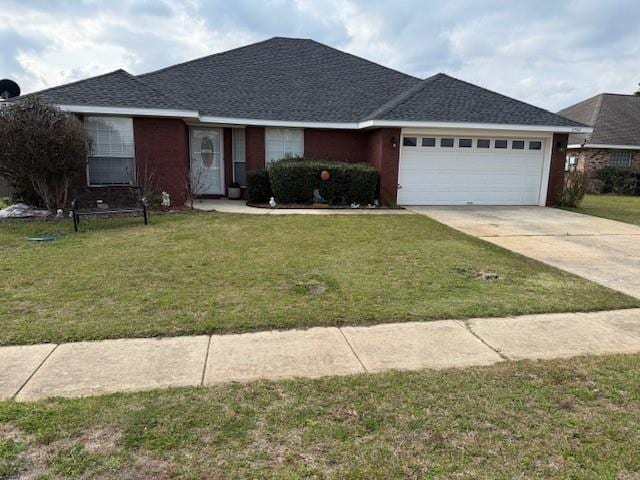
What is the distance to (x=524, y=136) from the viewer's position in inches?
599

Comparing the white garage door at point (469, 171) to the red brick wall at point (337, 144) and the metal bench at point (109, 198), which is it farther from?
the metal bench at point (109, 198)

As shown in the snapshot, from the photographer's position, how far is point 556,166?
50.6 ft

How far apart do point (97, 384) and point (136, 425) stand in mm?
725

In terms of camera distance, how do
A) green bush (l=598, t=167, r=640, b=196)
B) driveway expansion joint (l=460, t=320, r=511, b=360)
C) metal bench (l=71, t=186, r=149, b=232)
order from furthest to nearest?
green bush (l=598, t=167, r=640, b=196) < metal bench (l=71, t=186, r=149, b=232) < driveway expansion joint (l=460, t=320, r=511, b=360)

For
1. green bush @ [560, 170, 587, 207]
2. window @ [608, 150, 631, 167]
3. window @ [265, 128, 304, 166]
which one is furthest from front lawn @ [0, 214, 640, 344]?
window @ [608, 150, 631, 167]

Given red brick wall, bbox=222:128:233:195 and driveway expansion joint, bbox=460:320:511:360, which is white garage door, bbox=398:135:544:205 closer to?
red brick wall, bbox=222:128:233:195

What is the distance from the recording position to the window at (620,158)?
24.7m

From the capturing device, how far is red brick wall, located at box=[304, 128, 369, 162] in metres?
15.9

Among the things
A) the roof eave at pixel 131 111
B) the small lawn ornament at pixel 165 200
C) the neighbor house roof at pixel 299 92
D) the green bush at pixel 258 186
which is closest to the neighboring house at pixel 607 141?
the neighbor house roof at pixel 299 92

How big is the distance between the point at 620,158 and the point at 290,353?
89.5ft

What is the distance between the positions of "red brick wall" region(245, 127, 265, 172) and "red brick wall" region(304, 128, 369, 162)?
1534 mm

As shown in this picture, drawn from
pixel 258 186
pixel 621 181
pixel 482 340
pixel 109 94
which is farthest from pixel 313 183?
pixel 621 181

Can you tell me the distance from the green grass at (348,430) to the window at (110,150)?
11091 mm

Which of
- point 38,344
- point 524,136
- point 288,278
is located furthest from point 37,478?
point 524,136
